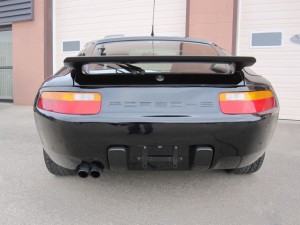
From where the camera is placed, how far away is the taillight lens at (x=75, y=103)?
73.4 inches

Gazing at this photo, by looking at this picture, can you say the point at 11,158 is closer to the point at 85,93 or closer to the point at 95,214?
the point at 95,214

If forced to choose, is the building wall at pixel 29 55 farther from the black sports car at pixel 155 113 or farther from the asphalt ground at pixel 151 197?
the black sports car at pixel 155 113

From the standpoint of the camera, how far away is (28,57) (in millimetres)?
8438

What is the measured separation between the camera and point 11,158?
135 inches

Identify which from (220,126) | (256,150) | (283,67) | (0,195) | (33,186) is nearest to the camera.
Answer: (220,126)

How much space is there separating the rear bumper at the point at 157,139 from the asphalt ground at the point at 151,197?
1.31 feet

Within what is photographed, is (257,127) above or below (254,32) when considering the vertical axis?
below

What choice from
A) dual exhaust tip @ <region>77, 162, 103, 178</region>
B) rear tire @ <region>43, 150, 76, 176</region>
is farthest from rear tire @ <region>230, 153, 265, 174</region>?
rear tire @ <region>43, 150, 76, 176</region>

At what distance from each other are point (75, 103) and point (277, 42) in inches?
206

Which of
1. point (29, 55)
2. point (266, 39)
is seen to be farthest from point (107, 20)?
point (266, 39)

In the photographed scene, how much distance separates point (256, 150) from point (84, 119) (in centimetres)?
113

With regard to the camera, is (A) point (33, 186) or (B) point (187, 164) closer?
(B) point (187, 164)

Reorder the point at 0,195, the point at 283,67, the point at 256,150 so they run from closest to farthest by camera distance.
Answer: the point at 256,150 → the point at 0,195 → the point at 283,67

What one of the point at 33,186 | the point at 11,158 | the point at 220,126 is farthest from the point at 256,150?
the point at 11,158
